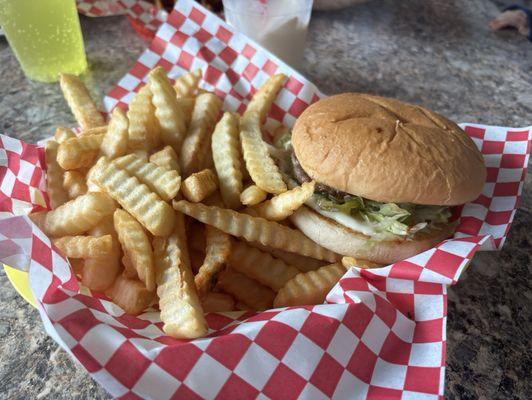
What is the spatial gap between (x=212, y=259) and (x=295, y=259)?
1.11 ft

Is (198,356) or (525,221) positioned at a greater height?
(198,356)

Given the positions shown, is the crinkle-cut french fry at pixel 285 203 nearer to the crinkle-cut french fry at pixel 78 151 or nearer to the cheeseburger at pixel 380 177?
the cheeseburger at pixel 380 177

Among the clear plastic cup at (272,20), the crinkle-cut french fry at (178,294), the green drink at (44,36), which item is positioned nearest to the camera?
the crinkle-cut french fry at (178,294)

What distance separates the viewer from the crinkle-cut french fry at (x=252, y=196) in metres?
1.65

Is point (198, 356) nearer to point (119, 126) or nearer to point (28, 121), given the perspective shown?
point (119, 126)

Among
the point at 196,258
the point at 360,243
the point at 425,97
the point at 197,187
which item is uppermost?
the point at 197,187

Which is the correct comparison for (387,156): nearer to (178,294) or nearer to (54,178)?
(178,294)

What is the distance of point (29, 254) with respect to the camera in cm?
138

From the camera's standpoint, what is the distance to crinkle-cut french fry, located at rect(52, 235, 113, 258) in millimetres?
1458

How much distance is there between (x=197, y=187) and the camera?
1.58 meters

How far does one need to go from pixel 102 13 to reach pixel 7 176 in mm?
1944

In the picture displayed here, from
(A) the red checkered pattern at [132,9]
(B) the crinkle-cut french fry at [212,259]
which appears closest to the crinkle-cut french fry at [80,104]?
(B) the crinkle-cut french fry at [212,259]

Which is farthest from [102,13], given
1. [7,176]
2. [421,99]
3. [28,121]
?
[421,99]

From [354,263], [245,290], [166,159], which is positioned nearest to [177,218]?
[166,159]
